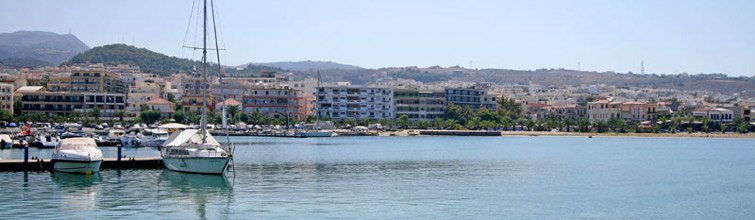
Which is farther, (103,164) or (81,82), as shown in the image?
(81,82)

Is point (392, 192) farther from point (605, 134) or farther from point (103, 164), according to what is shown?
point (605, 134)

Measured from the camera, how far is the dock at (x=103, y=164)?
152 feet

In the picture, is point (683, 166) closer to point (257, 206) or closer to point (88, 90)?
point (257, 206)

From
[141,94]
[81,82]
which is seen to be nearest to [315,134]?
[141,94]

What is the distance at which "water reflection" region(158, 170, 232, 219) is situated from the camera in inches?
1362

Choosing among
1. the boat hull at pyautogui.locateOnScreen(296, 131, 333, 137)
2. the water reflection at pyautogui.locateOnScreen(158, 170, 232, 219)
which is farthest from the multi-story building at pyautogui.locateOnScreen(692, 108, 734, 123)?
the water reflection at pyautogui.locateOnScreen(158, 170, 232, 219)

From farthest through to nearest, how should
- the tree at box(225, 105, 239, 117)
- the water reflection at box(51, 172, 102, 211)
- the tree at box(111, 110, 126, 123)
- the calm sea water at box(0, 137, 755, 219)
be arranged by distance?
the tree at box(225, 105, 239, 117) < the tree at box(111, 110, 126, 123) < the water reflection at box(51, 172, 102, 211) < the calm sea water at box(0, 137, 755, 219)

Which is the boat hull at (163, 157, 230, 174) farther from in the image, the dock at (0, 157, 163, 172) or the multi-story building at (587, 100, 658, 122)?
the multi-story building at (587, 100, 658, 122)

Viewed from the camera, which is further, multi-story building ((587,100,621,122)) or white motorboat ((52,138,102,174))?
multi-story building ((587,100,621,122))

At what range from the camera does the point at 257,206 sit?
112 feet

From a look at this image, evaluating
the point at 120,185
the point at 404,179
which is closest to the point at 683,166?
the point at 404,179

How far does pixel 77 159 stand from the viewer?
44906 mm

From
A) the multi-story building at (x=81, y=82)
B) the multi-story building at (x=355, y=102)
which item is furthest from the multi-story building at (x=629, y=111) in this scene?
the multi-story building at (x=81, y=82)

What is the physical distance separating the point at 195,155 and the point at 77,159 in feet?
21.0
